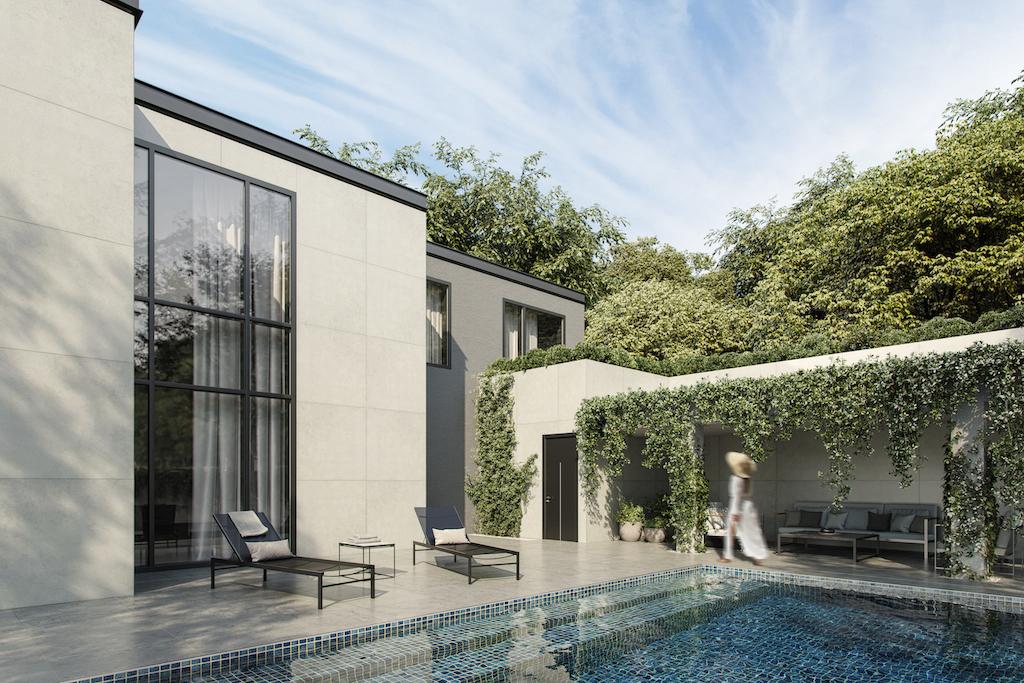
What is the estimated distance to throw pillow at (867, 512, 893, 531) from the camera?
1158cm

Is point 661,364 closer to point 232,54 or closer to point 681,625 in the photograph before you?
point 681,625

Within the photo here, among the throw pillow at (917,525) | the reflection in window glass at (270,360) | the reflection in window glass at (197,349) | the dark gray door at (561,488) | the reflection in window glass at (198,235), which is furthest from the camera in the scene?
the dark gray door at (561,488)

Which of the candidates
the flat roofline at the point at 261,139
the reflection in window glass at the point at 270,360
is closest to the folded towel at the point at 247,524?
the reflection in window glass at the point at 270,360

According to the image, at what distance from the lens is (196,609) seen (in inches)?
257

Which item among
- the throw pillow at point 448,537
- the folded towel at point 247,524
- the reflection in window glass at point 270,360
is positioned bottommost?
the throw pillow at point 448,537

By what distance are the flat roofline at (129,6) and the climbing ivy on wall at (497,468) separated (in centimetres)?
885

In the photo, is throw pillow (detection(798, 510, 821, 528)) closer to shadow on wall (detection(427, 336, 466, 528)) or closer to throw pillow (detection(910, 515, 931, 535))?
throw pillow (detection(910, 515, 931, 535))

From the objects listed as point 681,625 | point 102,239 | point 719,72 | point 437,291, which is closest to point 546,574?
point 681,625

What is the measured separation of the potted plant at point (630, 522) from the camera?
42.8ft

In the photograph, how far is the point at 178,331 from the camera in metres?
8.88

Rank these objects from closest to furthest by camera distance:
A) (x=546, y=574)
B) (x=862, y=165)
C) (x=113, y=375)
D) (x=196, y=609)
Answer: (x=196, y=609) → (x=113, y=375) → (x=546, y=574) → (x=862, y=165)

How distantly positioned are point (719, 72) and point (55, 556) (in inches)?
626

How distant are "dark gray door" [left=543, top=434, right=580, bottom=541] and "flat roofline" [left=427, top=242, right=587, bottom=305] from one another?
163 inches

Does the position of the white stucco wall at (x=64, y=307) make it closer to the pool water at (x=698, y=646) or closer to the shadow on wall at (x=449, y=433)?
the pool water at (x=698, y=646)
